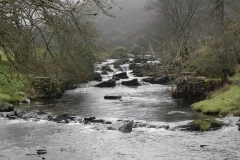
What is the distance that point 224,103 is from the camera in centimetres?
1917

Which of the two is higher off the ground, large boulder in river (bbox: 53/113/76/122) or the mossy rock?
large boulder in river (bbox: 53/113/76/122)

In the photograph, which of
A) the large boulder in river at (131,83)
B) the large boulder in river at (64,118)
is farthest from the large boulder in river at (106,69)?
the large boulder in river at (64,118)

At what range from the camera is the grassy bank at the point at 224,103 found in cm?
1817

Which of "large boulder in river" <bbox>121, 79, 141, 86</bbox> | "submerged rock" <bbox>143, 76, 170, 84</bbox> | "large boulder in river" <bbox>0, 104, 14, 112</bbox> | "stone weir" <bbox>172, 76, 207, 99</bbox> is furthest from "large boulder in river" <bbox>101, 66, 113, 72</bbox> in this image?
"large boulder in river" <bbox>0, 104, 14, 112</bbox>

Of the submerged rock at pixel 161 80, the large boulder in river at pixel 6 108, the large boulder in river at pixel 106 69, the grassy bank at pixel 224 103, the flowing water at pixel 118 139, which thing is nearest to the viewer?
the flowing water at pixel 118 139

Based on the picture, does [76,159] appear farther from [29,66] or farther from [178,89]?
[178,89]

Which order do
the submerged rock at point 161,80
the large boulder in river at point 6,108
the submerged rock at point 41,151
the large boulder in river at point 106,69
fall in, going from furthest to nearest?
1. the large boulder in river at point 106,69
2. the submerged rock at point 161,80
3. the large boulder in river at point 6,108
4. the submerged rock at point 41,151

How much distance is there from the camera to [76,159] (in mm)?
11352

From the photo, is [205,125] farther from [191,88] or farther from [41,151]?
[191,88]

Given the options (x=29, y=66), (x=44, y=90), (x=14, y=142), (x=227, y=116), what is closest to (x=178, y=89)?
(x=227, y=116)

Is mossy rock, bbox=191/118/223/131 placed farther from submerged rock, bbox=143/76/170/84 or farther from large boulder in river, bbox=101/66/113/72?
large boulder in river, bbox=101/66/113/72

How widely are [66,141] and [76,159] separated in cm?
245

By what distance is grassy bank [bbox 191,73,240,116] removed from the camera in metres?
18.2

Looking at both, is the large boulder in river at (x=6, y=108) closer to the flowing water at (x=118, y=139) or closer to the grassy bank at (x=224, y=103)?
the flowing water at (x=118, y=139)
